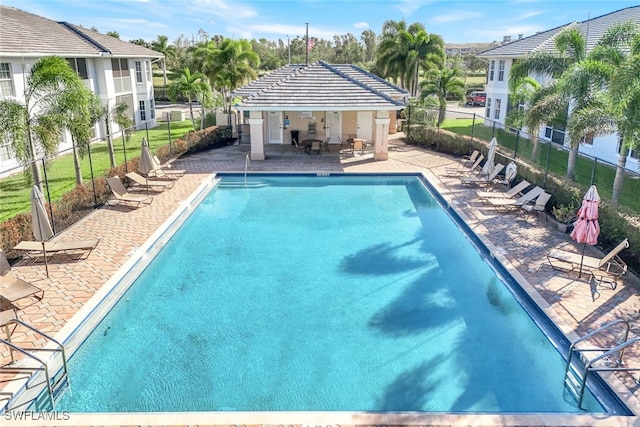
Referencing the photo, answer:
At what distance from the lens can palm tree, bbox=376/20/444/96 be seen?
40344mm

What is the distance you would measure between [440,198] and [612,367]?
11265 millimetres

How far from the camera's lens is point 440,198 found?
18.7 m

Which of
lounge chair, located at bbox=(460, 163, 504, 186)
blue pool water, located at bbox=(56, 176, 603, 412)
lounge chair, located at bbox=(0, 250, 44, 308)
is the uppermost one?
lounge chair, located at bbox=(460, 163, 504, 186)

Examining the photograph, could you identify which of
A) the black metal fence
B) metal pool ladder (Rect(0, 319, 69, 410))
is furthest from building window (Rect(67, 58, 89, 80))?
metal pool ladder (Rect(0, 319, 69, 410))

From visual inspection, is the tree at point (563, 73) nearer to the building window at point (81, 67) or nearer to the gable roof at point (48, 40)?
the gable roof at point (48, 40)

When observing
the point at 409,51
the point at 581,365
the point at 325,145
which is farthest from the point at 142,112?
the point at 581,365

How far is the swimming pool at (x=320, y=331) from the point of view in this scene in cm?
782

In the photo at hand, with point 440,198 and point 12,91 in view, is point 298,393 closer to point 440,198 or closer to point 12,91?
point 440,198

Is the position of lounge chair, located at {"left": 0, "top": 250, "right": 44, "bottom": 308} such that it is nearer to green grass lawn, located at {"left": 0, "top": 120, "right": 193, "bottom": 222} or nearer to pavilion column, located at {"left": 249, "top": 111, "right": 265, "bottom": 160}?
green grass lawn, located at {"left": 0, "top": 120, "right": 193, "bottom": 222}

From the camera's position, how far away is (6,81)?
73.2ft

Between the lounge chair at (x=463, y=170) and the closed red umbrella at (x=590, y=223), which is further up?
the closed red umbrella at (x=590, y=223)

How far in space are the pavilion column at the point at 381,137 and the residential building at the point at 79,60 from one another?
40.3 ft

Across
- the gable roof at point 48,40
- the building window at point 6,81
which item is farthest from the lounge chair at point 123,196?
the building window at point 6,81

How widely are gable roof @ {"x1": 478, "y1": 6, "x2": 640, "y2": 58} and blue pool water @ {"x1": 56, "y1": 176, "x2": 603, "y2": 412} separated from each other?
714 inches
